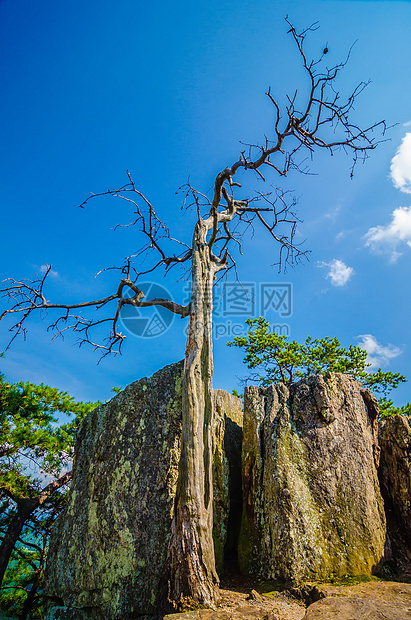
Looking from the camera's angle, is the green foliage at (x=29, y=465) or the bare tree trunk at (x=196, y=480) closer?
the bare tree trunk at (x=196, y=480)

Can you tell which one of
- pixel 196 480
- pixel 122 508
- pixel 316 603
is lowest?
pixel 316 603

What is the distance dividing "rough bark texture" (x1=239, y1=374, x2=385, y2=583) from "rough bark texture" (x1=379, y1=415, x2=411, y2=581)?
312 mm

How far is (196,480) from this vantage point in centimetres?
475

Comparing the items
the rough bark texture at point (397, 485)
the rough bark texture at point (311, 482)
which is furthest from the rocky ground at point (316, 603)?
the rough bark texture at point (397, 485)

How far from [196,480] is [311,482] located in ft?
6.18

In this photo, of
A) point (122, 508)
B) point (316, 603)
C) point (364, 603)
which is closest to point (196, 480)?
point (122, 508)

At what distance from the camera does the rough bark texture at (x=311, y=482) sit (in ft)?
15.9

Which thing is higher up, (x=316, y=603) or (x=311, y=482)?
(x=311, y=482)

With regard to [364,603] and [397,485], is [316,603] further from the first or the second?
[397,485]

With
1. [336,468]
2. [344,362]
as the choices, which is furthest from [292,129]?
[344,362]

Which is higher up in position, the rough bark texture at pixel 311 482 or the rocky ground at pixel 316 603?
the rough bark texture at pixel 311 482

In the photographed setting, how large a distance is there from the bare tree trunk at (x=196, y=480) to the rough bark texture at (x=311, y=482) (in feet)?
3.47

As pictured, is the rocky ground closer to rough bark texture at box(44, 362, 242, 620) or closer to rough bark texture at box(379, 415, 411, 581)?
rough bark texture at box(44, 362, 242, 620)

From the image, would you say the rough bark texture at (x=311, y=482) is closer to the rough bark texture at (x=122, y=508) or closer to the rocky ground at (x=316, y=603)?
the rocky ground at (x=316, y=603)
